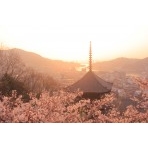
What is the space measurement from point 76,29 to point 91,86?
48 cm

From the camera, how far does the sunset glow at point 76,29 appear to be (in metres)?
2.53

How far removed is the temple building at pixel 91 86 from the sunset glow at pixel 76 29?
161 mm

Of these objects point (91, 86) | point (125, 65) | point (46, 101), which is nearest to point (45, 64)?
point (46, 101)

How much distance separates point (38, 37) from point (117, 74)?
27.4 inches

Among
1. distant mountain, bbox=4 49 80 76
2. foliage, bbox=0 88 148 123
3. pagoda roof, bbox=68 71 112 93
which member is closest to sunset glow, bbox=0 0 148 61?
distant mountain, bbox=4 49 80 76

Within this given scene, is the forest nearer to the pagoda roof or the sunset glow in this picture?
the pagoda roof

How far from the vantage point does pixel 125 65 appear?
2.50m

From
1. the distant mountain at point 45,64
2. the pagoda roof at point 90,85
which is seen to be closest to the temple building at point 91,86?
the pagoda roof at point 90,85

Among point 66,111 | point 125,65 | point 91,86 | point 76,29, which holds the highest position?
point 76,29

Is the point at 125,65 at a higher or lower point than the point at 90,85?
higher

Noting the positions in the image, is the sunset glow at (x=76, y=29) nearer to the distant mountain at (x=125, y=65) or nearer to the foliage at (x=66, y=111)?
the distant mountain at (x=125, y=65)

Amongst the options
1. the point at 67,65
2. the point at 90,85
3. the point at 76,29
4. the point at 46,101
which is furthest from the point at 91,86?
the point at 76,29

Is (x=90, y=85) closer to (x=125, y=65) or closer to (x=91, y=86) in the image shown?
(x=91, y=86)

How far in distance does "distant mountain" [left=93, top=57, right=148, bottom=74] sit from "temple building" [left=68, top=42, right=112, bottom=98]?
96 millimetres
